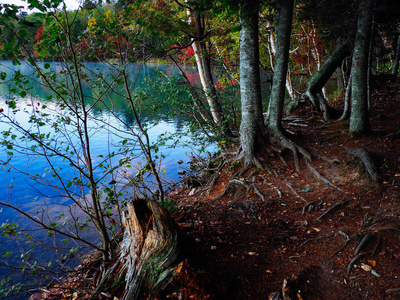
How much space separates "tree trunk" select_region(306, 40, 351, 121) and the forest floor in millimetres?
2076

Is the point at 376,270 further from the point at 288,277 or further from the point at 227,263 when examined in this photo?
the point at 227,263

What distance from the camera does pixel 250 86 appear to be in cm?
629

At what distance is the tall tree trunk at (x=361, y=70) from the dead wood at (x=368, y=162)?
4.44ft

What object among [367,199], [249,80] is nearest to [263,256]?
[367,199]

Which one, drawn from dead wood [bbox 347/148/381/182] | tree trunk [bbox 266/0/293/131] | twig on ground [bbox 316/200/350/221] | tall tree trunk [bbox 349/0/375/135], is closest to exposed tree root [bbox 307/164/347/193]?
twig on ground [bbox 316/200/350/221]

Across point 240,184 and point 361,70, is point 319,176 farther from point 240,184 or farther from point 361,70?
point 361,70

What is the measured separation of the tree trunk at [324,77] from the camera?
899 cm

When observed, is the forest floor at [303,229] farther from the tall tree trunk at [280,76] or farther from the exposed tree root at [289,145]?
the tall tree trunk at [280,76]

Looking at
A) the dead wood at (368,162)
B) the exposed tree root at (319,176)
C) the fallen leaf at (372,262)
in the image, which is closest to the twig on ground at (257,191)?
the exposed tree root at (319,176)

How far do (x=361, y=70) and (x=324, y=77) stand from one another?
385cm

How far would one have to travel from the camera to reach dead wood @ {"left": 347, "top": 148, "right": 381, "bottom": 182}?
4.77m

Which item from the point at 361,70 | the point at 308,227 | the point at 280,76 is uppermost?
the point at 280,76

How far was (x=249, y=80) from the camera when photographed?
6.25 metres

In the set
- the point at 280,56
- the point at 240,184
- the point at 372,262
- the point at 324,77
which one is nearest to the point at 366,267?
the point at 372,262
